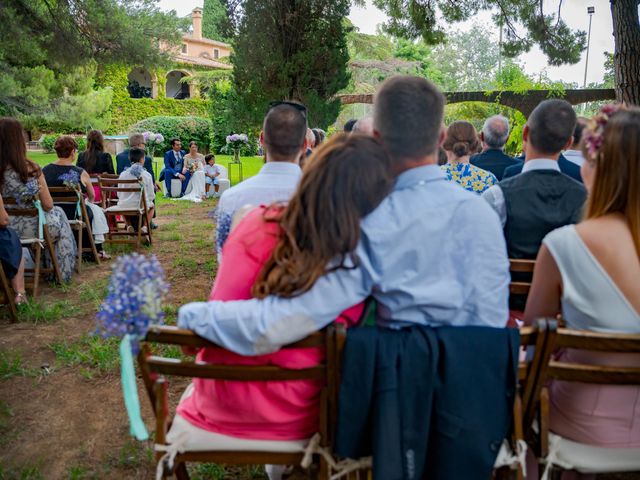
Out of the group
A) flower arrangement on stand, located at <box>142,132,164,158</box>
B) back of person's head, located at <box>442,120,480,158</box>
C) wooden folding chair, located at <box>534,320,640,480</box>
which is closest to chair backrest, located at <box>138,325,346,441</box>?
wooden folding chair, located at <box>534,320,640,480</box>

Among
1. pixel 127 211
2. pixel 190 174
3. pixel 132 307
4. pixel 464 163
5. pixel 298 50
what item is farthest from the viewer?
pixel 190 174

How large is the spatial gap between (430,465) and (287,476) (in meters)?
1.10

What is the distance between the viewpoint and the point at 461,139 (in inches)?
181

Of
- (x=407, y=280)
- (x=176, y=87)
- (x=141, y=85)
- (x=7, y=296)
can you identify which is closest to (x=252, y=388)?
(x=407, y=280)

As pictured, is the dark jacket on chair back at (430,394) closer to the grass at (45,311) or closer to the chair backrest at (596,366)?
the chair backrest at (596,366)

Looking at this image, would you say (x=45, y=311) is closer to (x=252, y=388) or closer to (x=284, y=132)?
(x=284, y=132)

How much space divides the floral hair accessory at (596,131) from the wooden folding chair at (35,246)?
4.89 metres

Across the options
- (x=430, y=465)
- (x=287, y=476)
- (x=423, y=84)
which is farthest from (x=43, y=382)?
(x=423, y=84)

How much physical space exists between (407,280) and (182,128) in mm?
30280

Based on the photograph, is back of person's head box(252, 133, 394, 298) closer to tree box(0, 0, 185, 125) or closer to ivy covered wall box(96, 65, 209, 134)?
tree box(0, 0, 185, 125)

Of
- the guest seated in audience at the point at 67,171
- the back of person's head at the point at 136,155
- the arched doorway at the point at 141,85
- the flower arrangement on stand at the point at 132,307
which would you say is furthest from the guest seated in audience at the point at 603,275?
the arched doorway at the point at 141,85

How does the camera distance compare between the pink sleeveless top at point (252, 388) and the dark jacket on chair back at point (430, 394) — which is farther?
the pink sleeveless top at point (252, 388)

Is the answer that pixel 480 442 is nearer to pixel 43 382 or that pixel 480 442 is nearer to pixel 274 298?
pixel 274 298

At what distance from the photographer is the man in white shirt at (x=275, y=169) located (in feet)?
10.3
